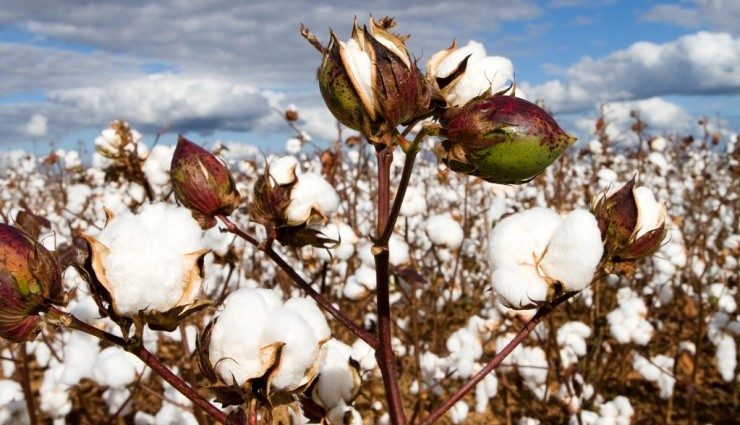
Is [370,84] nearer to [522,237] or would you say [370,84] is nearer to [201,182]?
[522,237]

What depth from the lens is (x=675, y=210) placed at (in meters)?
9.41

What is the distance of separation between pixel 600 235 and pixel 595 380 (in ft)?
10.3

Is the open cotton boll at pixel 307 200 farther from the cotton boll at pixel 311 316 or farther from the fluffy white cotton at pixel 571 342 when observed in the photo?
the fluffy white cotton at pixel 571 342

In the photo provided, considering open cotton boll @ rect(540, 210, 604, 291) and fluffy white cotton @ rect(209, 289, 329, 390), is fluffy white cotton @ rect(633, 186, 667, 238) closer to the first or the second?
open cotton boll @ rect(540, 210, 604, 291)

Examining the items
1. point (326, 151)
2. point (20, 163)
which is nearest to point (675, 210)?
point (326, 151)

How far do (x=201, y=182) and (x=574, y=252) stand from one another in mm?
700

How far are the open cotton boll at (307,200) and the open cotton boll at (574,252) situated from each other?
1.54 feet

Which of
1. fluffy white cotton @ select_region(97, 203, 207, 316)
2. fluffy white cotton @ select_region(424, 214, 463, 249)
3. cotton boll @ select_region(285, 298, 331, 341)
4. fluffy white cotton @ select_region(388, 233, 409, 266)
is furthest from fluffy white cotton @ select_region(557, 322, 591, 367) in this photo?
fluffy white cotton @ select_region(97, 203, 207, 316)

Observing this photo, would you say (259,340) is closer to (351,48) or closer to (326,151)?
(351,48)

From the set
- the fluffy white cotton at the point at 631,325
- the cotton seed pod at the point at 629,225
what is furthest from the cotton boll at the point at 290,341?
the fluffy white cotton at the point at 631,325

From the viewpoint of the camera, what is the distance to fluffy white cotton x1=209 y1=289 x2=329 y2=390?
0.88 m

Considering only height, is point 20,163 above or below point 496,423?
→ above

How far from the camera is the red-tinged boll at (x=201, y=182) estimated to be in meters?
1.29

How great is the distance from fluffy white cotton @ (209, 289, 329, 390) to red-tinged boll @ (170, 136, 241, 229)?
43 centimetres
